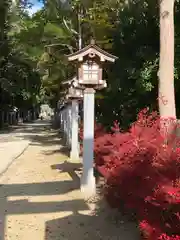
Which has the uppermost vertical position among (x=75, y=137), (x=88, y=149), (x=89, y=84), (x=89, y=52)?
(x=89, y=52)

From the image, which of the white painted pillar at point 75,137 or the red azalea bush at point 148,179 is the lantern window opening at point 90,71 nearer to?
the red azalea bush at point 148,179

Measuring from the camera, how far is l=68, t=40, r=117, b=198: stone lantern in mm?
9266

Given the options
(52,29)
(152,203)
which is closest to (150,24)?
(152,203)

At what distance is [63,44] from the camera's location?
76.1 ft

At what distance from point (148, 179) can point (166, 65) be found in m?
4.28

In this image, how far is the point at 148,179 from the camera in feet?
16.4

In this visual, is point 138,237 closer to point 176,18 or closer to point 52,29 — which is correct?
point 176,18

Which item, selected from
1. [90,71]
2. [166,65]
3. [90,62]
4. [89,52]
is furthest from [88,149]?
[166,65]

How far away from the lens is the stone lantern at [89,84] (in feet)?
30.4

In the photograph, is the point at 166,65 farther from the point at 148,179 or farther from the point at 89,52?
the point at 148,179

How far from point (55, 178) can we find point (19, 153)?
6.64 m

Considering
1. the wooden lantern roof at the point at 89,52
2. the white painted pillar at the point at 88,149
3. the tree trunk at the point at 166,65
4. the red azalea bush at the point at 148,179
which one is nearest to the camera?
the red azalea bush at the point at 148,179

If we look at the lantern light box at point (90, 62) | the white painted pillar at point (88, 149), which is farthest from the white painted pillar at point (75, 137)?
the lantern light box at point (90, 62)

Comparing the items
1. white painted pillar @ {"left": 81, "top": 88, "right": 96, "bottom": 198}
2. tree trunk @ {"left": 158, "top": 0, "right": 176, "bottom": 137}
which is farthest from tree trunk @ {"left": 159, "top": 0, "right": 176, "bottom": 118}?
white painted pillar @ {"left": 81, "top": 88, "right": 96, "bottom": 198}
